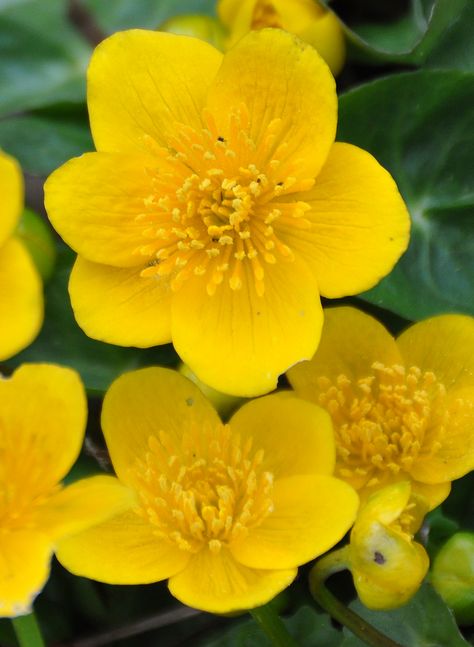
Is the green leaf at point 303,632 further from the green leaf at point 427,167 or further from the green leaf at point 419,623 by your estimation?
the green leaf at point 427,167

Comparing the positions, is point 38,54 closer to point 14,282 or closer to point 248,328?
point 14,282

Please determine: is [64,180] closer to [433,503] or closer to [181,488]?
[181,488]

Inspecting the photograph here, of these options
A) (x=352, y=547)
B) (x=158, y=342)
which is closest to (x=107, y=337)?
(x=158, y=342)

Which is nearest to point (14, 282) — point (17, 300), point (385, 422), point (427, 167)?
point (17, 300)

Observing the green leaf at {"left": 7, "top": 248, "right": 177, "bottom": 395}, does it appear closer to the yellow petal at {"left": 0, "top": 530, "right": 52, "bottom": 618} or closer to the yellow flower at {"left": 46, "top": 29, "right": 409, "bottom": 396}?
the yellow flower at {"left": 46, "top": 29, "right": 409, "bottom": 396}

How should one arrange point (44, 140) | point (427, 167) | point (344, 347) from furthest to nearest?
point (44, 140) → point (427, 167) → point (344, 347)
